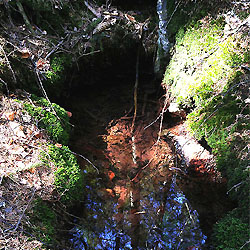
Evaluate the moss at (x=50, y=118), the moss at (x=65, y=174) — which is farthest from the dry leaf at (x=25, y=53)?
the moss at (x=65, y=174)

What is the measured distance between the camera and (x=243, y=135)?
113 inches

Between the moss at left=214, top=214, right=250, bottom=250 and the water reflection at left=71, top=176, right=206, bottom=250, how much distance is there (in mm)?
264

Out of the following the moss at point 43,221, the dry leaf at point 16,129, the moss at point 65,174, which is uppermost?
the dry leaf at point 16,129

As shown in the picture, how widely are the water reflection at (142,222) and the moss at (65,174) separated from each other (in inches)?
16.0

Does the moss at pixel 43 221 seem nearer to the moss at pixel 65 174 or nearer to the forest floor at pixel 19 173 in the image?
the forest floor at pixel 19 173

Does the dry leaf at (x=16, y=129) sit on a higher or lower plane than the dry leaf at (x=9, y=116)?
lower

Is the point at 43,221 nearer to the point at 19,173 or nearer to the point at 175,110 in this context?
the point at 19,173

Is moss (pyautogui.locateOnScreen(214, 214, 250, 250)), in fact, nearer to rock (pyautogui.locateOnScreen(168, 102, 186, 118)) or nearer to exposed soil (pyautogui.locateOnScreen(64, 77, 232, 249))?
exposed soil (pyautogui.locateOnScreen(64, 77, 232, 249))

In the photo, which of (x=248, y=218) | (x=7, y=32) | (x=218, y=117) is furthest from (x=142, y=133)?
(x=7, y=32)

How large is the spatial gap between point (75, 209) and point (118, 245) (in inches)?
29.0

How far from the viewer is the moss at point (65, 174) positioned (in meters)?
2.86

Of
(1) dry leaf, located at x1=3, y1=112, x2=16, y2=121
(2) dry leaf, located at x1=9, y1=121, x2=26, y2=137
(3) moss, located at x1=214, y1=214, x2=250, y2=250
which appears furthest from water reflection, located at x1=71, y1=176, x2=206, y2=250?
(1) dry leaf, located at x1=3, y1=112, x2=16, y2=121

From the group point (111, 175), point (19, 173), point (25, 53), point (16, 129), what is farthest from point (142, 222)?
point (25, 53)

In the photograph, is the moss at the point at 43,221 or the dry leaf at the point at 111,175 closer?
the moss at the point at 43,221
